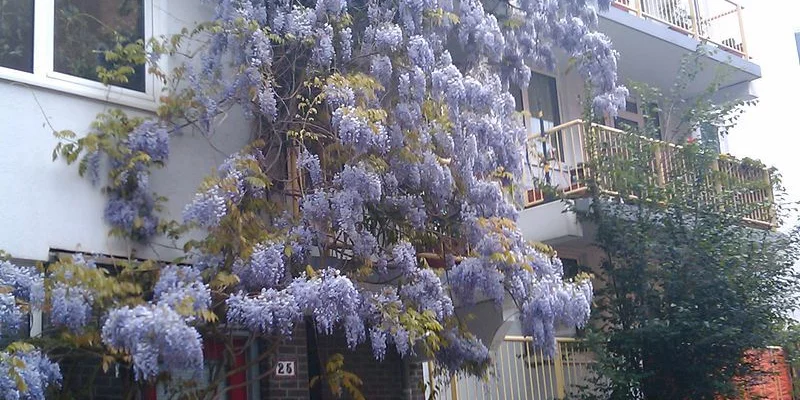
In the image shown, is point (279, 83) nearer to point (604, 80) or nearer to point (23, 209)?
point (23, 209)

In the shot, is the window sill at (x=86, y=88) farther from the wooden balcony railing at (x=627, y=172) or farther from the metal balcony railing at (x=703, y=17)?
the metal balcony railing at (x=703, y=17)

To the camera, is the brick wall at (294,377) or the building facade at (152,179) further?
the brick wall at (294,377)

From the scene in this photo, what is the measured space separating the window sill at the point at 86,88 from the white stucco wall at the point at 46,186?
0.04 meters

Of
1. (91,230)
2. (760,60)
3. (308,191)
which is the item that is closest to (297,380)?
(308,191)

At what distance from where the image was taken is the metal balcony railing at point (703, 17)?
1590 cm

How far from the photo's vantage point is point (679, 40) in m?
16.0

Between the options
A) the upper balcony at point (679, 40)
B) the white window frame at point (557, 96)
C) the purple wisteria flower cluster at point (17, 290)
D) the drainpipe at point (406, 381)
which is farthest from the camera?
the white window frame at point (557, 96)

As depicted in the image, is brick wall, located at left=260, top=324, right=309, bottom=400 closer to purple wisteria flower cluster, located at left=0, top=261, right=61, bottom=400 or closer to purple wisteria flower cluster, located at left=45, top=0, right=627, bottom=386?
purple wisteria flower cluster, located at left=45, top=0, right=627, bottom=386

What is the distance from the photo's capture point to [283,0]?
9969 mm

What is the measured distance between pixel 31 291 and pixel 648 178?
25.6 ft

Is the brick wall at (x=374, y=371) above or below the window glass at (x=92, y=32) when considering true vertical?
below

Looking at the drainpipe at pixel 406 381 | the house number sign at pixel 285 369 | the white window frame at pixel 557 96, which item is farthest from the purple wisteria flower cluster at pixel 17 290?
the white window frame at pixel 557 96

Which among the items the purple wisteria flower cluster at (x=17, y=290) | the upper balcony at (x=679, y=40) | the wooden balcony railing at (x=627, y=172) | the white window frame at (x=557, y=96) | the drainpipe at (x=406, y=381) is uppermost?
the upper balcony at (x=679, y=40)

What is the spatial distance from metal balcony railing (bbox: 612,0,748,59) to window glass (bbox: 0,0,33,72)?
28.3 feet
